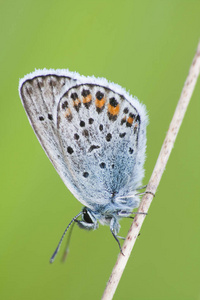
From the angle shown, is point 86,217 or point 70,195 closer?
point 86,217

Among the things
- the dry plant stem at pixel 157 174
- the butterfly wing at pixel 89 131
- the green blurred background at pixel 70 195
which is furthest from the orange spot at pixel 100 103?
the dry plant stem at pixel 157 174

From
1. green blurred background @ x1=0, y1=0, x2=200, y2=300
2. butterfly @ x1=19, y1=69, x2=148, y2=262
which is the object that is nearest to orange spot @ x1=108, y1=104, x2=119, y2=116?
butterfly @ x1=19, y1=69, x2=148, y2=262

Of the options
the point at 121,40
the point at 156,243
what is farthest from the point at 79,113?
the point at 156,243

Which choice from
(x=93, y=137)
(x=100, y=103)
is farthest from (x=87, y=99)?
(x=93, y=137)

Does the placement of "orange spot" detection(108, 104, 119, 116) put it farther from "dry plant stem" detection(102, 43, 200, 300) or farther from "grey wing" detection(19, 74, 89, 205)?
"dry plant stem" detection(102, 43, 200, 300)

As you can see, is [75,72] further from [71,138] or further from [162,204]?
[162,204]

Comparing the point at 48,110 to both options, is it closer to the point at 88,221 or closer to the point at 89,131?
the point at 89,131
